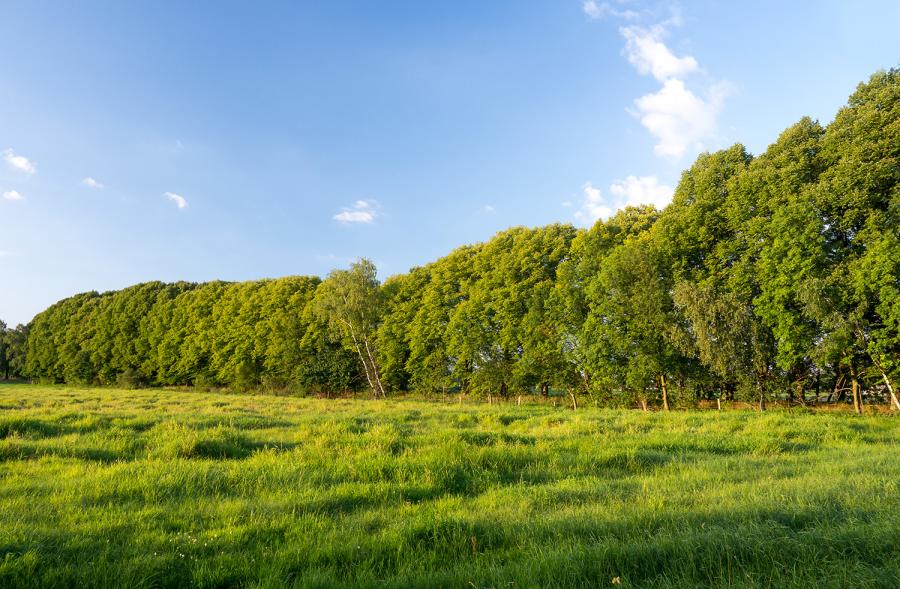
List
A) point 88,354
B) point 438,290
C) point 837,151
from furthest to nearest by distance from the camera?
point 88,354, point 438,290, point 837,151

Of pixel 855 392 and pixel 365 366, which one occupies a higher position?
pixel 365 366

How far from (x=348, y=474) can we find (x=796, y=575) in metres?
6.64

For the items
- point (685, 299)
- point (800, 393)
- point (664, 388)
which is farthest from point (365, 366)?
point (800, 393)

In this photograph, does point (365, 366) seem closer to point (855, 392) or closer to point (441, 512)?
point (855, 392)

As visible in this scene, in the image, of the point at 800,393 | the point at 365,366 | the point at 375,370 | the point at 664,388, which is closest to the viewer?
the point at 800,393

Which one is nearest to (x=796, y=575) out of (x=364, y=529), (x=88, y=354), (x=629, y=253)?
(x=364, y=529)

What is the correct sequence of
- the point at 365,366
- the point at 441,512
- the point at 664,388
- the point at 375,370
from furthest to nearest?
the point at 365,366 → the point at 375,370 → the point at 664,388 → the point at 441,512

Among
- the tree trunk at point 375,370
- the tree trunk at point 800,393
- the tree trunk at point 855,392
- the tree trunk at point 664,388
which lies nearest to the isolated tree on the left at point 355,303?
the tree trunk at point 375,370

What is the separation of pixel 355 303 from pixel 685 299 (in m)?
26.8

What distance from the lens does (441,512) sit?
6137mm

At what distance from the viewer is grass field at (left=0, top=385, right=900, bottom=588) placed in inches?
160

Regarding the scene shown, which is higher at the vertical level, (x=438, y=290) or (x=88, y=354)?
(x=438, y=290)

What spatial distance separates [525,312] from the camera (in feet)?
116

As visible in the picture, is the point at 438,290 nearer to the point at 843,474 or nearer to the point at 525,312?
the point at 525,312
